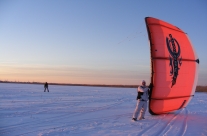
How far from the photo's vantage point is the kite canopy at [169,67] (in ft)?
27.4

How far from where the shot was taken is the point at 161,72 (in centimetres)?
832

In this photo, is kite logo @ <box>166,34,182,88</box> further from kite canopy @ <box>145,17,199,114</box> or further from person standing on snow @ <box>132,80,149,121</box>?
person standing on snow @ <box>132,80,149,121</box>

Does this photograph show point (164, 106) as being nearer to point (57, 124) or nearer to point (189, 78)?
point (189, 78)

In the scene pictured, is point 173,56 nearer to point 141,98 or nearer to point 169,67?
point 169,67

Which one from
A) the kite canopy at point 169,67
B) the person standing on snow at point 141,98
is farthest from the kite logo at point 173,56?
the person standing on snow at point 141,98

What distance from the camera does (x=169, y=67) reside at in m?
8.56

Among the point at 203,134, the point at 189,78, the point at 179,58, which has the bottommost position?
the point at 203,134

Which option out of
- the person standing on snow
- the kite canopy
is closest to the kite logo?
the kite canopy

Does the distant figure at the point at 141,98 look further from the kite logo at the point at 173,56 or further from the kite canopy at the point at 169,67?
the kite logo at the point at 173,56

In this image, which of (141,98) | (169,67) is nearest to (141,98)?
(141,98)

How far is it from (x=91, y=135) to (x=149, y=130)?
1731mm

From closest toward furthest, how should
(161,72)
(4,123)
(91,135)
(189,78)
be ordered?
(91,135), (4,123), (161,72), (189,78)

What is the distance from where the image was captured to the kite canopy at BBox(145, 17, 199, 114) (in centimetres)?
836

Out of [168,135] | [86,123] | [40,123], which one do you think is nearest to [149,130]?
[168,135]
